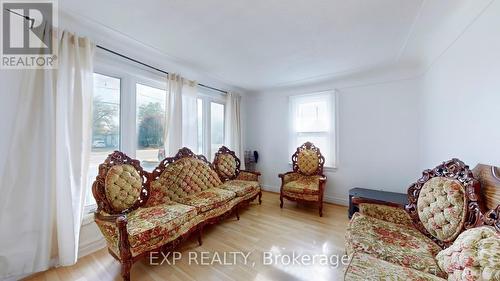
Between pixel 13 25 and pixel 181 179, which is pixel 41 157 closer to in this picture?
pixel 13 25

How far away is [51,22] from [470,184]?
12.8ft

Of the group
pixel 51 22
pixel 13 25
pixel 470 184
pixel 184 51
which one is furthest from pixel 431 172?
pixel 13 25

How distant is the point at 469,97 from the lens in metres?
1.77

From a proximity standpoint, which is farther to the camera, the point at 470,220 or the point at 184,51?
the point at 184,51

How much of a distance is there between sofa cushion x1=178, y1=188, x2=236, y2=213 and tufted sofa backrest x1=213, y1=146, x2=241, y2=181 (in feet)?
1.97

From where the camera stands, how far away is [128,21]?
78.7 inches

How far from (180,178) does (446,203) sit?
9.30 ft

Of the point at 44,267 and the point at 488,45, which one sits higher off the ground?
the point at 488,45

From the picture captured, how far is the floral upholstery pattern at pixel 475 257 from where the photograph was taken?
91cm

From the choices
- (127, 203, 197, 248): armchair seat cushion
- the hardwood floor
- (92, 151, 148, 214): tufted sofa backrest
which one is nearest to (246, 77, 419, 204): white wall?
the hardwood floor

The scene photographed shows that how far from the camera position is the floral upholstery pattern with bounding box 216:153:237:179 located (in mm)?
3611

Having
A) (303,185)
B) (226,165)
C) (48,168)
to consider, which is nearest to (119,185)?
(48,168)

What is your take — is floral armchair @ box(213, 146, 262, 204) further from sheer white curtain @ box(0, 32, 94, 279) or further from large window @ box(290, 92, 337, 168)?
sheer white curtain @ box(0, 32, 94, 279)

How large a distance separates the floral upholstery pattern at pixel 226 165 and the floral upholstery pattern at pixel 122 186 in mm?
1509
